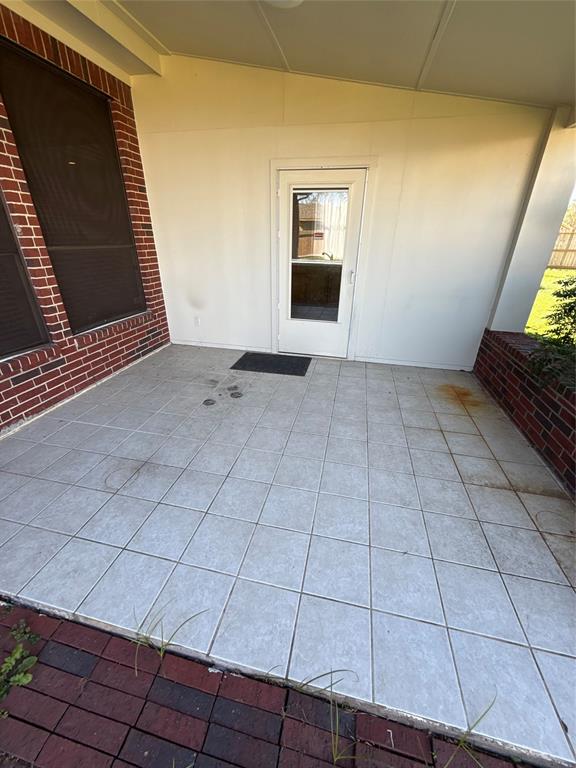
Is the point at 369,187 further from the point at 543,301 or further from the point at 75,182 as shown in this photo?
the point at 75,182

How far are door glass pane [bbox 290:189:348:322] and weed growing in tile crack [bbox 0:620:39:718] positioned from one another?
3.23 m

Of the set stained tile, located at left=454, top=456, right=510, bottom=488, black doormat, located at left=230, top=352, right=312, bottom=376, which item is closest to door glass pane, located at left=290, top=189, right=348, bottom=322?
black doormat, located at left=230, top=352, right=312, bottom=376

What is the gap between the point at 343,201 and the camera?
314 cm

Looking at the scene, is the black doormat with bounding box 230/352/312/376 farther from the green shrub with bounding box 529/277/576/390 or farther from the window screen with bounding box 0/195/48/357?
the green shrub with bounding box 529/277/576/390

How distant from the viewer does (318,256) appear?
3.40 metres

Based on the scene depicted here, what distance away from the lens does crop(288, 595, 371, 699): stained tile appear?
1.07 m

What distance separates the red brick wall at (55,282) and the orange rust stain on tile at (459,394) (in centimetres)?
328

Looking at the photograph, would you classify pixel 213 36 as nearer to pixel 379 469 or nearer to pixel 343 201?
pixel 343 201

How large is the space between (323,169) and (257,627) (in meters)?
3.54

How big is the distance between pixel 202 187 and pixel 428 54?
2.21 meters

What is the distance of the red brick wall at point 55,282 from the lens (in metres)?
2.16

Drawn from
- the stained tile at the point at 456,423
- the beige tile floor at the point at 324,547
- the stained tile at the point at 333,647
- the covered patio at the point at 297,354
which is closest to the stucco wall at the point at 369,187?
the covered patio at the point at 297,354

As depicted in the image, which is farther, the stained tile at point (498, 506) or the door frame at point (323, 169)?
the door frame at point (323, 169)

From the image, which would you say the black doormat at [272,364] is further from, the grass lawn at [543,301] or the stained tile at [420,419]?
the grass lawn at [543,301]
